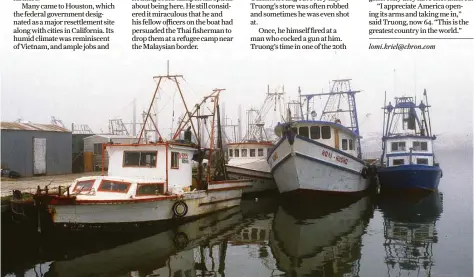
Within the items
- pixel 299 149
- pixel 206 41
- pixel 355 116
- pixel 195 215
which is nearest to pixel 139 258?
pixel 195 215

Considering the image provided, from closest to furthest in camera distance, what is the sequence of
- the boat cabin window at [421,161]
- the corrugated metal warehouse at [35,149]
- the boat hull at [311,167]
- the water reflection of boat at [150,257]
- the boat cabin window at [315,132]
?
the water reflection of boat at [150,257] → the boat hull at [311,167] → the corrugated metal warehouse at [35,149] → the boat cabin window at [315,132] → the boat cabin window at [421,161]

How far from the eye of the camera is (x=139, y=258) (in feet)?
28.6

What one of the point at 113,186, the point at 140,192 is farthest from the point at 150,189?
the point at 113,186

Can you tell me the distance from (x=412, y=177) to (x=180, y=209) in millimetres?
12311

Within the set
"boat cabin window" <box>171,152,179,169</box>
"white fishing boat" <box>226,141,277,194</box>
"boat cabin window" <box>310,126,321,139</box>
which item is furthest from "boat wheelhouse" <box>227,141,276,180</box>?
"boat cabin window" <box>171,152,179,169</box>

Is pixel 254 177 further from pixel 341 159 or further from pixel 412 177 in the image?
pixel 412 177

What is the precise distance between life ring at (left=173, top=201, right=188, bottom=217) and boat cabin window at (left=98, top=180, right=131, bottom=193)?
1.66m

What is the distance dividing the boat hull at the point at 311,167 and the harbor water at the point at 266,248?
185cm

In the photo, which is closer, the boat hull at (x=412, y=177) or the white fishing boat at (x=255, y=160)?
the boat hull at (x=412, y=177)

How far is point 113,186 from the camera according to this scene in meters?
10.5

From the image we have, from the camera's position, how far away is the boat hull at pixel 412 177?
18141 mm

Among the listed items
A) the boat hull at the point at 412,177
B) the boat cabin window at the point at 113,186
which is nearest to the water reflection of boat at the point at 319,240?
the boat hull at the point at 412,177

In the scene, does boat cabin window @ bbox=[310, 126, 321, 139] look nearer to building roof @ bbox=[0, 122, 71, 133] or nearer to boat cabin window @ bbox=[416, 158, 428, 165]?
boat cabin window @ bbox=[416, 158, 428, 165]

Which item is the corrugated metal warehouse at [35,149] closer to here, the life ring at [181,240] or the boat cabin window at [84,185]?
the boat cabin window at [84,185]
